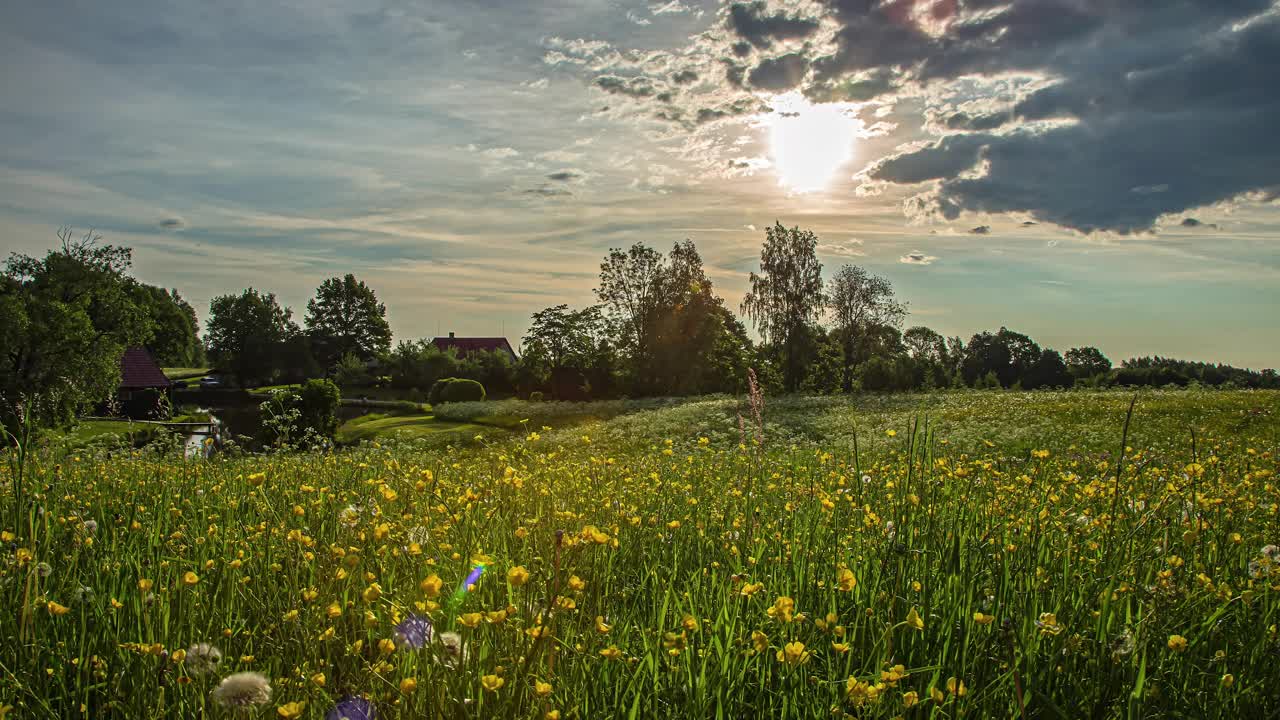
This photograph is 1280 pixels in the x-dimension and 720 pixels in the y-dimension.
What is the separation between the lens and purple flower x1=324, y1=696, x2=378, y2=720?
6.93 ft

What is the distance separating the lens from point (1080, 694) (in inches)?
93.1

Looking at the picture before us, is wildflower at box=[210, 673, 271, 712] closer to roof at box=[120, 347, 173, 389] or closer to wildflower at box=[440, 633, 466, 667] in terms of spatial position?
wildflower at box=[440, 633, 466, 667]

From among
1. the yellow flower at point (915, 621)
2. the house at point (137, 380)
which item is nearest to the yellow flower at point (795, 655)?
the yellow flower at point (915, 621)

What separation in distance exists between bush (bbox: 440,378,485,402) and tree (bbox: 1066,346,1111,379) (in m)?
48.4

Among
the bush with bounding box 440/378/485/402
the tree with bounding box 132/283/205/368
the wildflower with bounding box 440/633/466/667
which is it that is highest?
the tree with bounding box 132/283/205/368

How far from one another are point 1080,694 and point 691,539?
7.17ft

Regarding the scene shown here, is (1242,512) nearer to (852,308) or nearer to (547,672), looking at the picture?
(547,672)

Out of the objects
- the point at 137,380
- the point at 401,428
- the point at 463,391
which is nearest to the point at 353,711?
the point at 401,428

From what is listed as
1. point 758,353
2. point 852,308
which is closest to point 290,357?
point 758,353

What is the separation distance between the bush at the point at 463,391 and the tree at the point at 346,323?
87.2 feet

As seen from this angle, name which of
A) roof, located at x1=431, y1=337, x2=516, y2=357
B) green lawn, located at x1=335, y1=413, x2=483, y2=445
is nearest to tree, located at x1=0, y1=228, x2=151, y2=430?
green lawn, located at x1=335, y1=413, x2=483, y2=445

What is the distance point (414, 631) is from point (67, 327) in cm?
3953

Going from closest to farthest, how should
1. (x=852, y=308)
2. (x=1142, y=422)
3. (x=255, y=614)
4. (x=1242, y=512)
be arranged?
(x=255, y=614)
(x=1242, y=512)
(x=1142, y=422)
(x=852, y=308)

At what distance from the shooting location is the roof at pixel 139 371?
4925 cm
